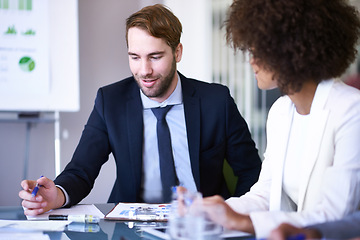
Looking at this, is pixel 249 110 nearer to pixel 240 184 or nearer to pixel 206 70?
pixel 206 70

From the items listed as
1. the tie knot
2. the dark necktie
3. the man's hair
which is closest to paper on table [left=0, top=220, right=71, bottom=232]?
the dark necktie

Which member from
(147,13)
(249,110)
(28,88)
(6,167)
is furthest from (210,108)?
(249,110)

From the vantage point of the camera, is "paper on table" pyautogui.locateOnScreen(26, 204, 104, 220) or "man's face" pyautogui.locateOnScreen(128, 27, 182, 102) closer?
"paper on table" pyautogui.locateOnScreen(26, 204, 104, 220)

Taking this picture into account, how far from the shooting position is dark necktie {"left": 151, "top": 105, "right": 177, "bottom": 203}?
2242mm

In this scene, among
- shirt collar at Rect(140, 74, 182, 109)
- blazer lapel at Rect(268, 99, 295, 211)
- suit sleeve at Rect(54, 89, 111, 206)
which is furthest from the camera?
shirt collar at Rect(140, 74, 182, 109)

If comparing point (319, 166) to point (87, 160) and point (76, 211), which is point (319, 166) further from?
point (87, 160)

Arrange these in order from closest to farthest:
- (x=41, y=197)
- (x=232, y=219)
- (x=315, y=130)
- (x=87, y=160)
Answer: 1. (x=232, y=219)
2. (x=315, y=130)
3. (x=41, y=197)
4. (x=87, y=160)

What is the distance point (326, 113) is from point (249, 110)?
139 inches

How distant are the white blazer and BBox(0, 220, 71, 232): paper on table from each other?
59 centimetres

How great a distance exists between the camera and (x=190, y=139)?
2301 mm

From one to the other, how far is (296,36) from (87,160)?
1.23 metres

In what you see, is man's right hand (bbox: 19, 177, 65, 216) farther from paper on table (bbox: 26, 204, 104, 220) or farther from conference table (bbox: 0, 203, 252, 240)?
conference table (bbox: 0, 203, 252, 240)

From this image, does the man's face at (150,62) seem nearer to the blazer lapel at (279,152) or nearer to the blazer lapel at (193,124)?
the blazer lapel at (193,124)

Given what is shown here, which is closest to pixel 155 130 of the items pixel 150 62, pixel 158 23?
pixel 150 62
